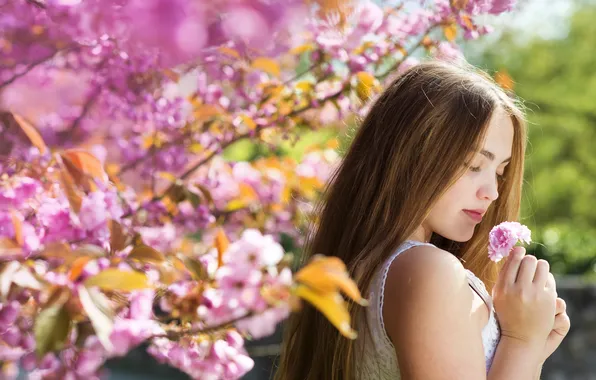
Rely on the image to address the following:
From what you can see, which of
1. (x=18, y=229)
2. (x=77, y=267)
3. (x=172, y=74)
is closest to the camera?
(x=77, y=267)

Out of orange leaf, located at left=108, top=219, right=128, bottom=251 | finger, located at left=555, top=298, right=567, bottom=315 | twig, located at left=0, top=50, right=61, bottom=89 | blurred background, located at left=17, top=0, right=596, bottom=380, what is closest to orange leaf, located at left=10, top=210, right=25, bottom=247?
orange leaf, located at left=108, top=219, right=128, bottom=251

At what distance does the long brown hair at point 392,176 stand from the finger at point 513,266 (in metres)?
0.18

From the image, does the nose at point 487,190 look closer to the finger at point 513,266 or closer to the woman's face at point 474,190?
the woman's face at point 474,190

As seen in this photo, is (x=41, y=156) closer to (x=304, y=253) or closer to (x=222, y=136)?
(x=304, y=253)

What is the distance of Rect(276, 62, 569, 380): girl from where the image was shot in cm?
147

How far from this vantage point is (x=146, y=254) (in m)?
1.16

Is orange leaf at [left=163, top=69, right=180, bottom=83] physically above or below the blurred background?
above

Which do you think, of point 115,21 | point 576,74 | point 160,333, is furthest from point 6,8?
point 576,74

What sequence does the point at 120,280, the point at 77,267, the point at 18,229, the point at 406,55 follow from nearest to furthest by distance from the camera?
the point at 120,280, the point at 77,267, the point at 18,229, the point at 406,55

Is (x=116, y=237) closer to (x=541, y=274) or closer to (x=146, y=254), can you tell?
(x=146, y=254)

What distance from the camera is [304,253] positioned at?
194 centimetres

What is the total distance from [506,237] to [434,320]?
11.0 inches

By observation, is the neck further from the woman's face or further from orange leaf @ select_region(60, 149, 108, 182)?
orange leaf @ select_region(60, 149, 108, 182)

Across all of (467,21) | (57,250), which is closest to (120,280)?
(57,250)
